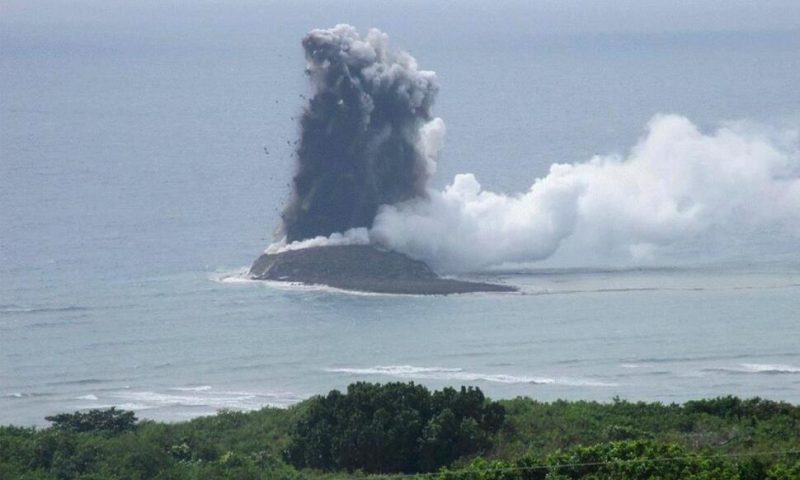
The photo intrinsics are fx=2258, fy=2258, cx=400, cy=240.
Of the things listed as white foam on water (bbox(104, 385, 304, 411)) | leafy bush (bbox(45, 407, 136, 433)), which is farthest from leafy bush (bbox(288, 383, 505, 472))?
white foam on water (bbox(104, 385, 304, 411))

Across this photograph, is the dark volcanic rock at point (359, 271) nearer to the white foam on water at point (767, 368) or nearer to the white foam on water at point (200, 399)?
the white foam on water at point (767, 368)

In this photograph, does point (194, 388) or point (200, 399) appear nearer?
point (200, 399)

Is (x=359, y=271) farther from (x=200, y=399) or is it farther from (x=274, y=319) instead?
(x=200, y=399)

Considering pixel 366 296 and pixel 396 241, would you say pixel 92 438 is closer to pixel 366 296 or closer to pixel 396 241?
pixel 366 296

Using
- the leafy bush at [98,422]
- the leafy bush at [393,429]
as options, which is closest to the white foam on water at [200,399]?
the leafy bush at [98,422]

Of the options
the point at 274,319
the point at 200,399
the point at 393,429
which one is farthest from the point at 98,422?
the point at 274,319

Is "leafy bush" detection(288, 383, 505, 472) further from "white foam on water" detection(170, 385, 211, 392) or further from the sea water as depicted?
"white foam on water" detection(170, 385, 211, 392)

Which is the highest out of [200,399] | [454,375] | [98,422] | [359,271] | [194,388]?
[359,271]
